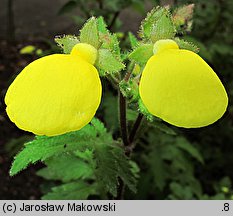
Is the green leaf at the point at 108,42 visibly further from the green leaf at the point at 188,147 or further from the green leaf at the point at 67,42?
the green leaf at the point at 188,147

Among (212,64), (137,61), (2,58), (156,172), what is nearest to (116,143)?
(137,61)

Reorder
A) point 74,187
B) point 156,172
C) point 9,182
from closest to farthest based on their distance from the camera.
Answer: point 74,187 < point 156,172 < point 9,182

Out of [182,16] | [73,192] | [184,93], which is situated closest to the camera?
[184,93]

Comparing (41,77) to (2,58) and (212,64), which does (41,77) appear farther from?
(2,58)

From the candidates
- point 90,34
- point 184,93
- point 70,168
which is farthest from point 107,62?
Answer: point 70,168

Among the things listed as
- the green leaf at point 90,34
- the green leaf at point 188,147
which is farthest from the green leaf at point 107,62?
the green leaf at point 188,147

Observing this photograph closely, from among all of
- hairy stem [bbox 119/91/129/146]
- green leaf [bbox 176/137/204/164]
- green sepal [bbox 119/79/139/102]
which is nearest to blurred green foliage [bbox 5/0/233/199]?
green leaf [bbox 176/137/204/164]

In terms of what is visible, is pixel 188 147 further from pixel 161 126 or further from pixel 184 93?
pixel 184 93
